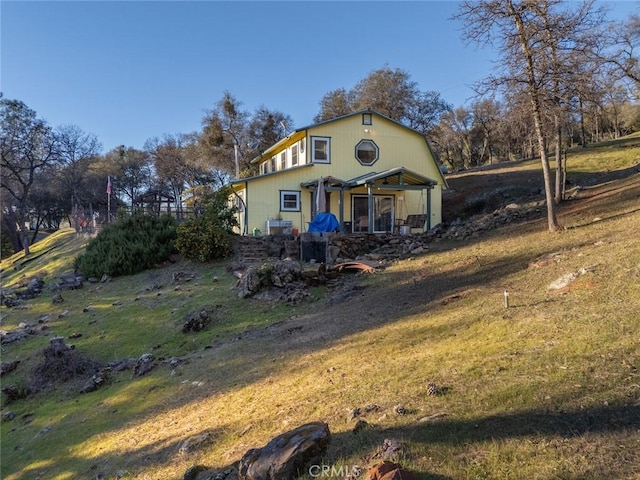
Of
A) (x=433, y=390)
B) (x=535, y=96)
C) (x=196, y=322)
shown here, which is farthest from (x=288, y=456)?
(x=535, y=96)

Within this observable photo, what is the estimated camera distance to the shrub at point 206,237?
56.2 feet

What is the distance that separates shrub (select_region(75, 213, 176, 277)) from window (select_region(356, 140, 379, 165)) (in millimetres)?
9843

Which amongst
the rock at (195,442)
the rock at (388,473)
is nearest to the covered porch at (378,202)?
the rock at (195,442)

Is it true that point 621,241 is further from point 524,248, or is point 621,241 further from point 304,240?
point 304,240

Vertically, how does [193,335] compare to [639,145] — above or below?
below

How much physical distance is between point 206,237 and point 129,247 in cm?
368

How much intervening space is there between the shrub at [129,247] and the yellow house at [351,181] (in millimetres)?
3802

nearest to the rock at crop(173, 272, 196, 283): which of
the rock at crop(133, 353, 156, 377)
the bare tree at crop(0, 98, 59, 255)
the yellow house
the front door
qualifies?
the yellow house

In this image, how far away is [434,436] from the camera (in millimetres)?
3363

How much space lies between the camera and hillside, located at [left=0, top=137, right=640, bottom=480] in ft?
10.7

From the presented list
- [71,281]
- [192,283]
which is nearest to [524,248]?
[192,283]

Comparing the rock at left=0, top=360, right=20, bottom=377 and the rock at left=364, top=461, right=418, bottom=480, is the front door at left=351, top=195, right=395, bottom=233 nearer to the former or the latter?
the rock at left=0, top=360, right=20, bottom=377

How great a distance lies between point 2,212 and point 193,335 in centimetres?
3875

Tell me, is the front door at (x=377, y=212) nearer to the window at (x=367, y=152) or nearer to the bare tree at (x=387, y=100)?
the window at (x=367, y=152)
